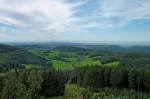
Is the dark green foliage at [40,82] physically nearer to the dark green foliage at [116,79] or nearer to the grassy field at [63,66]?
the dark green foliage at [116,79]

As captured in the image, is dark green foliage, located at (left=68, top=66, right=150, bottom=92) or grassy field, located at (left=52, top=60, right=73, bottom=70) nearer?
dark green foliage, located at (left=68, top=66, right=150, bottom=92)

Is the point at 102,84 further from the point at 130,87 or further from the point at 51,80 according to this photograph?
the point at 51,80

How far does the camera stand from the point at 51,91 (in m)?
80.9

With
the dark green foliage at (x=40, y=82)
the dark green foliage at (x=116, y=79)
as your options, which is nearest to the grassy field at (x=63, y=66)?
the dark green foliage at (x=116, y=79)

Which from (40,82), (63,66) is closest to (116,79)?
(40,82)

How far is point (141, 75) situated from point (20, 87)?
52.0 m

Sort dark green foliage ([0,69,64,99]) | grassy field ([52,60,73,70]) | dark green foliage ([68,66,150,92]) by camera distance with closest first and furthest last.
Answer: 1. dark green foliage ([0,69,64,99])
2. dark green foliage ([68,66,150,92])
3. grassy field ([52,60,73,70])

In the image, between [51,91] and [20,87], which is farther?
[51,91]

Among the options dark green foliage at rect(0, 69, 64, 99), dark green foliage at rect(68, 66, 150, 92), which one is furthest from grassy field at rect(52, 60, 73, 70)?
dark green foliage at rect(0, 69, 64, 99)

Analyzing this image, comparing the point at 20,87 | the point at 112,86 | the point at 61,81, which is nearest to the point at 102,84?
the point at 112,86

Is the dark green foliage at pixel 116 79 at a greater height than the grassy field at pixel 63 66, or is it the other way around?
the dark green foliage at pixel 116 79

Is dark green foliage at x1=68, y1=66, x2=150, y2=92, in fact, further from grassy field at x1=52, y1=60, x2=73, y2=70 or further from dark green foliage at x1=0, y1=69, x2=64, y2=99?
grassy field at x1=52, y1=60, x2=73, y2=70

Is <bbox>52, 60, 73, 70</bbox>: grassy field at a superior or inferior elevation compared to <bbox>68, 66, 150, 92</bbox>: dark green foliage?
inferior

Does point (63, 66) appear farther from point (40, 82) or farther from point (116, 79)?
point (40, 82)
